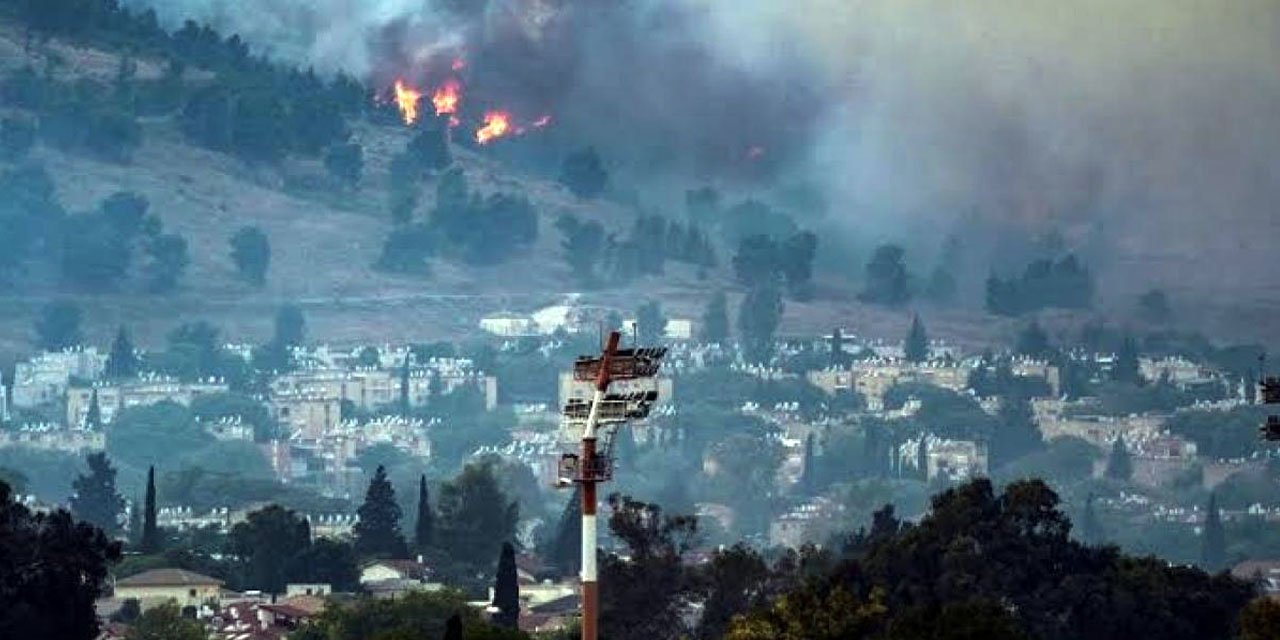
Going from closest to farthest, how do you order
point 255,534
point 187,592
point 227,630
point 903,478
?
point 227,630 → point 187,592 → point 255,534 → point 903,478

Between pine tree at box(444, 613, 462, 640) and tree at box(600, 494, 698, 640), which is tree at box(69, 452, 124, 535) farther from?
pine tree at box(444, 613, 462, 640)

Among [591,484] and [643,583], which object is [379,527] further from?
[591,484]

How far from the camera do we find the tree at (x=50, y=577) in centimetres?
9338

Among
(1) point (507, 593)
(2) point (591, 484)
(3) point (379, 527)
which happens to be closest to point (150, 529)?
(3) point (379, 527)

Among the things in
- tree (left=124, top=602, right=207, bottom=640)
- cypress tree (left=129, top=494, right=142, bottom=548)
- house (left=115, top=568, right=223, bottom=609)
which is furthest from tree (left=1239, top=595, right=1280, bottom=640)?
cypress tree (left=129, top=494, right=142, bottom=548)

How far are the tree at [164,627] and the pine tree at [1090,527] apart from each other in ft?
209

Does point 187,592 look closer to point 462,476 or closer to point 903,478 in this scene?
point 462,476

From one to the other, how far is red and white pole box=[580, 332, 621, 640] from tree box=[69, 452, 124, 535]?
101659mm

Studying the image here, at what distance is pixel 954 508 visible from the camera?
10256 cm

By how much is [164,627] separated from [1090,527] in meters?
72.1

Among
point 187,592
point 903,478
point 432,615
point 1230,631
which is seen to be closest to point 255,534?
point 187,592

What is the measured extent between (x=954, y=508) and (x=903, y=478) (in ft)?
316

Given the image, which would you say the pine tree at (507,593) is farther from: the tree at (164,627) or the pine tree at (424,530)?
the pine tree at (424,530)

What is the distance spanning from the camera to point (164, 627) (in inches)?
4235
